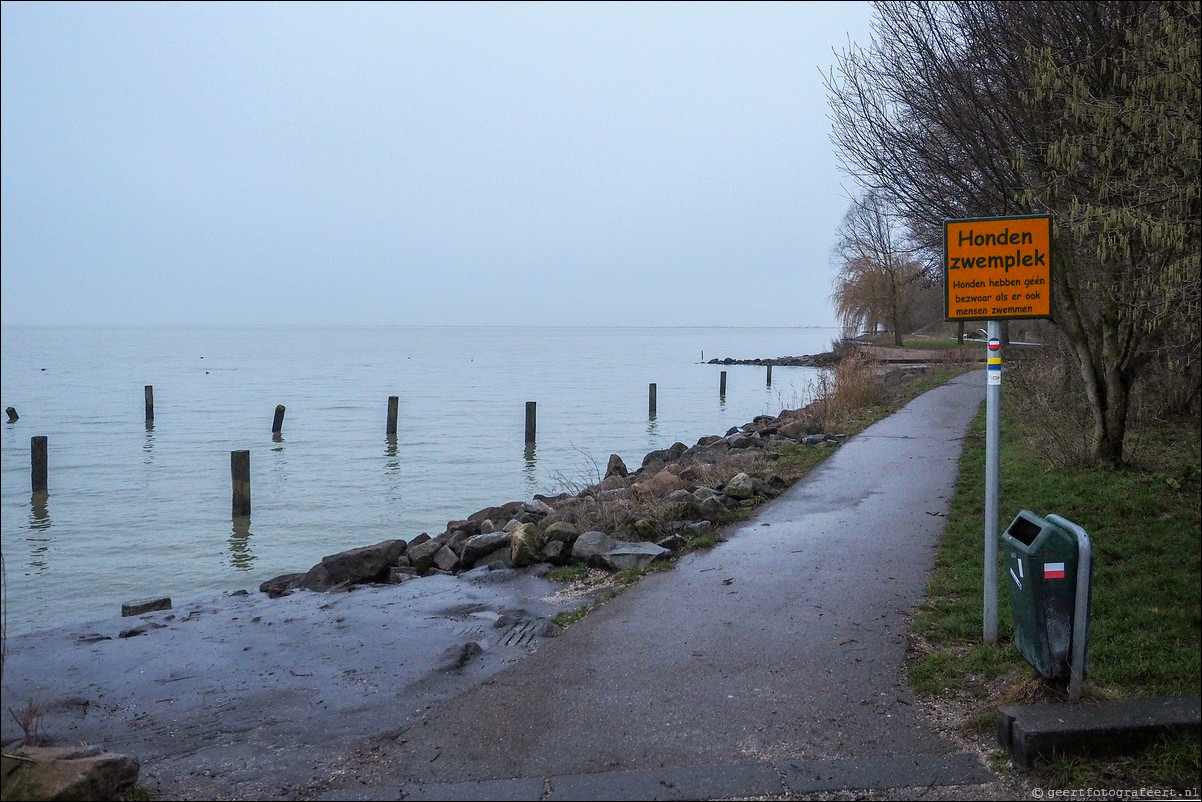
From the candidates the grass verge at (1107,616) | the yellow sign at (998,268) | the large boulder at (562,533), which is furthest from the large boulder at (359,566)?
the yellow sign at (998,268)

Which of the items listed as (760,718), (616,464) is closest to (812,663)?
(760,718)

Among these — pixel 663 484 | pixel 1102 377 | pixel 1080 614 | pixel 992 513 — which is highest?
pixel 1102 377

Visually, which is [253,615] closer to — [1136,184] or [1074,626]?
[1074,626]

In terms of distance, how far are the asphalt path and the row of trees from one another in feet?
9.06

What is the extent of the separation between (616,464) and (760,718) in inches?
530

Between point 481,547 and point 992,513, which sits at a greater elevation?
point 992,513

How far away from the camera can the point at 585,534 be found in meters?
9.68

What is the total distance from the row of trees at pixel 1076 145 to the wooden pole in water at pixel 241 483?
12246mm

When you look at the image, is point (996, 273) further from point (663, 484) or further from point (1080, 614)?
point (663, 484)

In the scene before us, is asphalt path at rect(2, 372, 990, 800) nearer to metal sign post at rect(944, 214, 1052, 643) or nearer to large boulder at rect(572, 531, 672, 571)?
large boulder at rect(572, 531, 672, 571)

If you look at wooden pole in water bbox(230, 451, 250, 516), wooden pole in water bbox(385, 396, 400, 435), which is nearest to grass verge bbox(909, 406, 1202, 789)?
wooden pole in water bbox(230, 451, 250, 516)

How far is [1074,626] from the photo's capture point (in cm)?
484

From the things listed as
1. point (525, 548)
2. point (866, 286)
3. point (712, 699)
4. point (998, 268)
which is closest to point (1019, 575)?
point (712, 699)

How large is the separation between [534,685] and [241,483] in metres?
13.7
